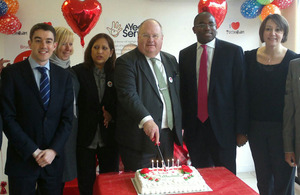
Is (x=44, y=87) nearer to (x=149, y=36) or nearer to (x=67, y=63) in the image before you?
(x=67, y=63)

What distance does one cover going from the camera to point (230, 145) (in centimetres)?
232

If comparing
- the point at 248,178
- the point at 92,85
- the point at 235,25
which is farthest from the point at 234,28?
the point at 92,85

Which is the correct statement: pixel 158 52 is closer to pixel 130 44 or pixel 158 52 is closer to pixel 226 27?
pixel 130 44

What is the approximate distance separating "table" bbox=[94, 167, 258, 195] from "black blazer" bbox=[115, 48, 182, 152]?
1.01 feet

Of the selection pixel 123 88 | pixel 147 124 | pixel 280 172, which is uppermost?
pixel 123 88

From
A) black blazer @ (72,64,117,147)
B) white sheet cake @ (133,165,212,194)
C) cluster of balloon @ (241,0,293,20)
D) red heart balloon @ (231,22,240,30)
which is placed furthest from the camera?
red heart balloon @ (231,22,240,30)

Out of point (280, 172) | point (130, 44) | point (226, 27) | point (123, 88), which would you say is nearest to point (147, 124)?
point (123, 88)

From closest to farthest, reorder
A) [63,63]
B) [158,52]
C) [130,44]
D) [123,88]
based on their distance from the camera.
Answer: [123,88] < [158,52] < [63,63] < [130,44]

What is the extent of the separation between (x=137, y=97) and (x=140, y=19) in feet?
8.20

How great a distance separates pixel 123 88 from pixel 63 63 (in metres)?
0.69

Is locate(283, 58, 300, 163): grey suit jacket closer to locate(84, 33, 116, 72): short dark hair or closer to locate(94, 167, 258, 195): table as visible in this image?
locate(94, 167, 258, 195): table

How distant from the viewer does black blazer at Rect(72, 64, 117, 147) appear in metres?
2.48

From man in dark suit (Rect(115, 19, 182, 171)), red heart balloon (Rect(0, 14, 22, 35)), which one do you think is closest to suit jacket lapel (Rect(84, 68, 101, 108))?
man in dark suit (Rect(115, 19, 182, 171))

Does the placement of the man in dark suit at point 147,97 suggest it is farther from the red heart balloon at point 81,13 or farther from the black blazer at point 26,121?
the red heart balloon at point 81,13
